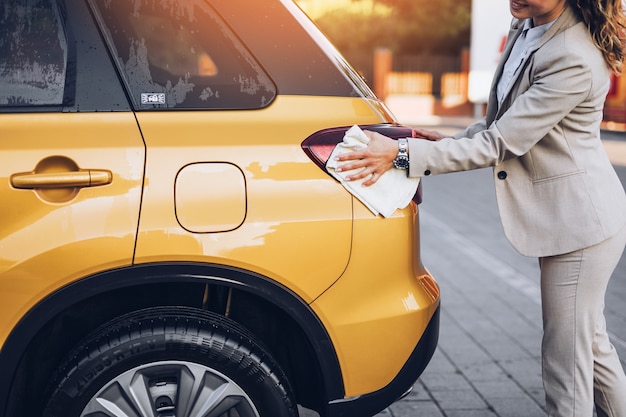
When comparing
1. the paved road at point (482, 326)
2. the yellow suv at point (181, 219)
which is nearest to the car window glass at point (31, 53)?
the yellow suv at point (181, 219)

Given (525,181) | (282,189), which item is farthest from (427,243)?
(282,189)

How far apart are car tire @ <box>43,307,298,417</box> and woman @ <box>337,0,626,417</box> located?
0.65 m

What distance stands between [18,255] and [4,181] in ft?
0.69

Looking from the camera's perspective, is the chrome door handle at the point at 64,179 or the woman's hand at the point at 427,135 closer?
the chrome door handle at the point at 64,179

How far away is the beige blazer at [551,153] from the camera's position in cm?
247

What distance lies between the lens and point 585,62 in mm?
2449

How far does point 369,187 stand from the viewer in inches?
95.0

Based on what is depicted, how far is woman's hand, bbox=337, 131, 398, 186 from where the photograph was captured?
7.75ft

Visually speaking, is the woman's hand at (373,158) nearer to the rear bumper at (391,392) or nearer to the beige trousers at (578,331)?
the rear bumper at (391,392)

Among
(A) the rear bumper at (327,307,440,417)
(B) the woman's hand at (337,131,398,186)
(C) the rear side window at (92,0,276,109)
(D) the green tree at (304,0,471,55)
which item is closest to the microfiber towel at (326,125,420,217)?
(B) the woman's hand at (337,131,398,186)

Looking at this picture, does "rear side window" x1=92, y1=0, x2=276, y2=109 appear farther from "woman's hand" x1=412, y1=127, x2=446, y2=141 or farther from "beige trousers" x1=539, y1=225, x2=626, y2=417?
"beige trousers" x1=539, y1=225, x2=626, y2=417

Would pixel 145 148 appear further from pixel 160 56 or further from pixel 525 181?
pixel 525 181

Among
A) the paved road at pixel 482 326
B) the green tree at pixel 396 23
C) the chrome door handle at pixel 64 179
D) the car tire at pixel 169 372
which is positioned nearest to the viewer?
the chrome door handle at pixel 64 179

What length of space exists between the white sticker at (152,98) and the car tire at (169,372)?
618 millimetres
